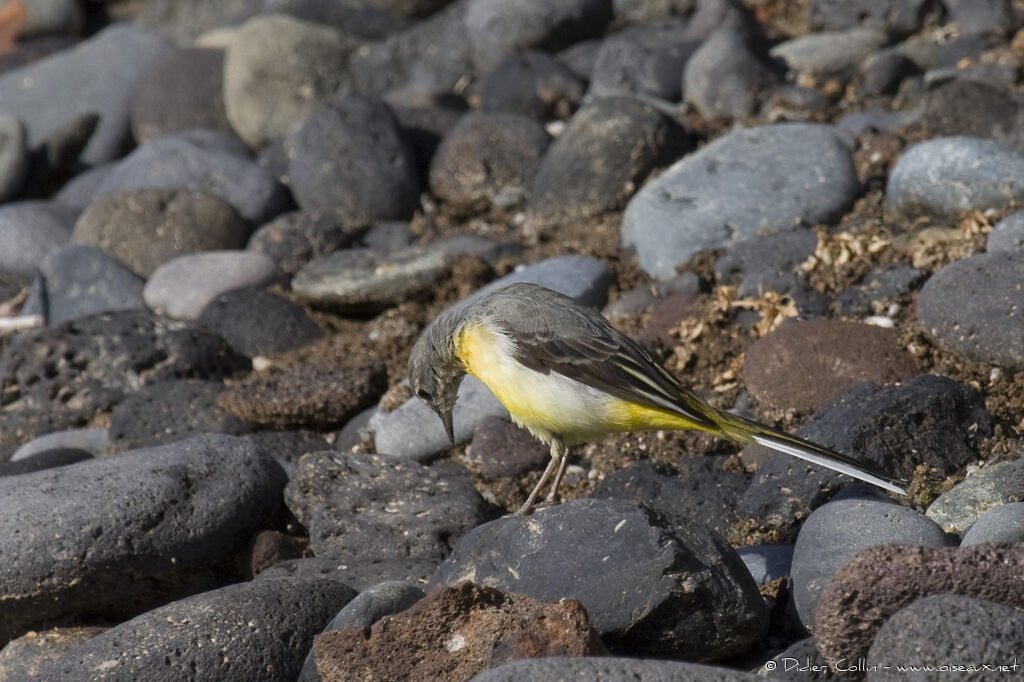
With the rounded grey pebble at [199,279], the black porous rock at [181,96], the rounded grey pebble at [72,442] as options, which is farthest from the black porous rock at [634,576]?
the black porous rock at [181,96]

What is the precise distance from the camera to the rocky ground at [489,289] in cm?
559

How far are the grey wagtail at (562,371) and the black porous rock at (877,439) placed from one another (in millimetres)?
395

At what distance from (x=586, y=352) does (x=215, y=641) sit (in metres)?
2.53

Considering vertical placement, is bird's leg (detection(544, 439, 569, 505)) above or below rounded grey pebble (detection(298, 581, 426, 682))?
below

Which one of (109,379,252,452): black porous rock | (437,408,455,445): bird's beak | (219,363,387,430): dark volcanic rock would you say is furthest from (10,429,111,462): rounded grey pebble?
(437,408,455,445): bird's beak

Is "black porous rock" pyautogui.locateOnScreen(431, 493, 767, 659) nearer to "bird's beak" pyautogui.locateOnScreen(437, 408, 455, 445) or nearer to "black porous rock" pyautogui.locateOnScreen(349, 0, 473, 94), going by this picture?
"bird's beak" pyautogui.locateOnScreen(437, 408, 455, 445)

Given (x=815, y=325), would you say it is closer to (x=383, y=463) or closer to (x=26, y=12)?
(x=383, y=463)

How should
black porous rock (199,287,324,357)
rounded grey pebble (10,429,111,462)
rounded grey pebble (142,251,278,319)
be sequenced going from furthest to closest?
rounded grey pebble (142,251,278,319), black porous rock (199,287,324,357), rounded grey pebble (10,429,111,462)

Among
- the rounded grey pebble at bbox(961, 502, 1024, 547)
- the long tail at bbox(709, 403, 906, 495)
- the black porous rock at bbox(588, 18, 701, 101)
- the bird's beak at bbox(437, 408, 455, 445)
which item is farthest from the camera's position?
the black porous rock at bbox(588, 18, 701, 101)

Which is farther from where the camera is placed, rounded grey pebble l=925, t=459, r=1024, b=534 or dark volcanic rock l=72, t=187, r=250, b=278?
dark volcanic rock l=72, t=187, r=250, b=278

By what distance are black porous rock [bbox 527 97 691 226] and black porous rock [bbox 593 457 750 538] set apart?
4388 millimetres

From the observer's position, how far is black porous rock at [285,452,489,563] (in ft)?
24.3

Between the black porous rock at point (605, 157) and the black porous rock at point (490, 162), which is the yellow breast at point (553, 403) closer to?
the black porous rock at point (605, 157)

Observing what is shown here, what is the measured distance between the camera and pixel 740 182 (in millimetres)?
10492
